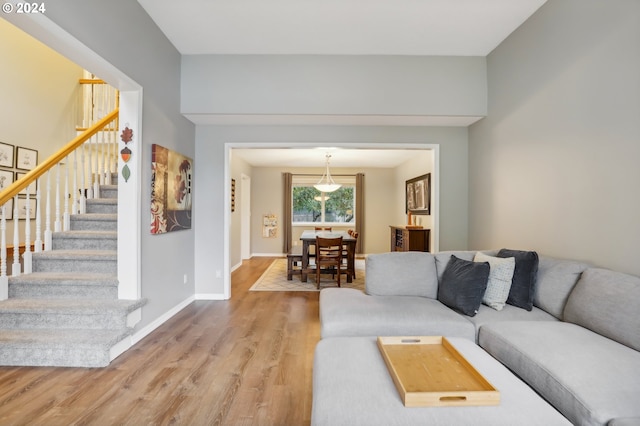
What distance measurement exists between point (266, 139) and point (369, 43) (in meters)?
1.75

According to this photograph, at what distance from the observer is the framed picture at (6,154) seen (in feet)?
12.3

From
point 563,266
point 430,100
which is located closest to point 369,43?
point 430,100

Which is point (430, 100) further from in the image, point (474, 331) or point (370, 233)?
point (370, 233)

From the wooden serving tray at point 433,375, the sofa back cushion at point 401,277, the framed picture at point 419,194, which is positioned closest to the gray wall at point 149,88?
the sofa back cushion at point 401,277

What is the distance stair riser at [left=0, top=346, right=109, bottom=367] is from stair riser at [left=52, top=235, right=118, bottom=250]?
3.86 feet

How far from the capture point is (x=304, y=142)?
413 cm

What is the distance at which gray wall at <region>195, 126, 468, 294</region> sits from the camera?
13.6 feet

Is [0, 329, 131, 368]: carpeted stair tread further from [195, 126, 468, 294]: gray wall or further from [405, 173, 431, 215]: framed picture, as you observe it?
[405, 173, 431, 215]: framed picture

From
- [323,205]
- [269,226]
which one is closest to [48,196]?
[269,226]

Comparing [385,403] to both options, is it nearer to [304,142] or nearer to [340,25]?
[340,25]

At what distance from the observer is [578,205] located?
2.38m

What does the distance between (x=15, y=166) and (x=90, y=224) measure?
155cm

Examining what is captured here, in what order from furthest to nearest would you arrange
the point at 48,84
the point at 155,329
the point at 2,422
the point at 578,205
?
the point at 48,84 → the point at 155,329 → the point at 578,205 → the point at 2,422

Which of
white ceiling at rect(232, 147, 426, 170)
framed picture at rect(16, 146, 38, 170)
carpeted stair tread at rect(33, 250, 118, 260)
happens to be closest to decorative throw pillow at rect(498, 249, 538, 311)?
carpeted stair tread at rect(33, 250, 118, 260)
